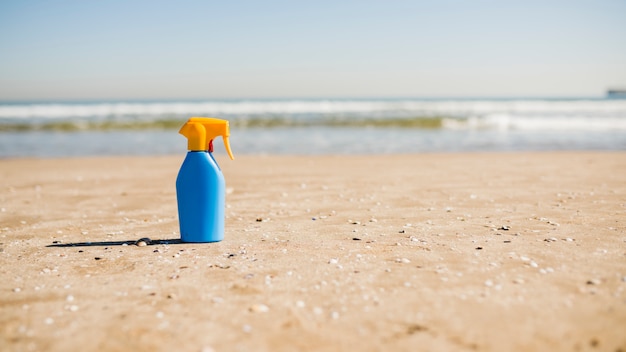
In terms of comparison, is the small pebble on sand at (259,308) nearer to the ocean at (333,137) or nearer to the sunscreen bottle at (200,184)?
the sunscreen bottle at (200,184)

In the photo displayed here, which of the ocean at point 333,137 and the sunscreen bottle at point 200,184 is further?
the ocean at point 333,137

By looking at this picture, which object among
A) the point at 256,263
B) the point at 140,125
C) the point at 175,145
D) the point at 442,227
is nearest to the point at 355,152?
the point at 175,145

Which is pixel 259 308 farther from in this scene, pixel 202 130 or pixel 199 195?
pixel 202 130

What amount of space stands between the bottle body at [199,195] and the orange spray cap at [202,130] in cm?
8

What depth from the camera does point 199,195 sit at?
4684mm

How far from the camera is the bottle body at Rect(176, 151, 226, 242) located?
467cm

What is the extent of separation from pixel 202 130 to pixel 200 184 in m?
0.49

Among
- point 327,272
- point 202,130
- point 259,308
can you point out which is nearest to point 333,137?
point 202,130

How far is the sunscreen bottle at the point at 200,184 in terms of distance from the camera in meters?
4.67

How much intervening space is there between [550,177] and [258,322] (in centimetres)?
719

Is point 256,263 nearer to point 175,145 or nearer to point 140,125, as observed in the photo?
point 175,145

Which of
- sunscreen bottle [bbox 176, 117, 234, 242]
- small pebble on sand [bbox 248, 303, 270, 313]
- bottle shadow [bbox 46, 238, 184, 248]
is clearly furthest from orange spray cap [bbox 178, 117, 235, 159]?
small pebble on sand [bbox 248, 303, 270, 313]

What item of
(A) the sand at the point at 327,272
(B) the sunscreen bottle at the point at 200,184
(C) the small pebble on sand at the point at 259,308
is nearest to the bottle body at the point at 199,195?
(B) the sunscreen bottle at the point at 200,184

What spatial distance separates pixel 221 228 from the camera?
4.83 m
